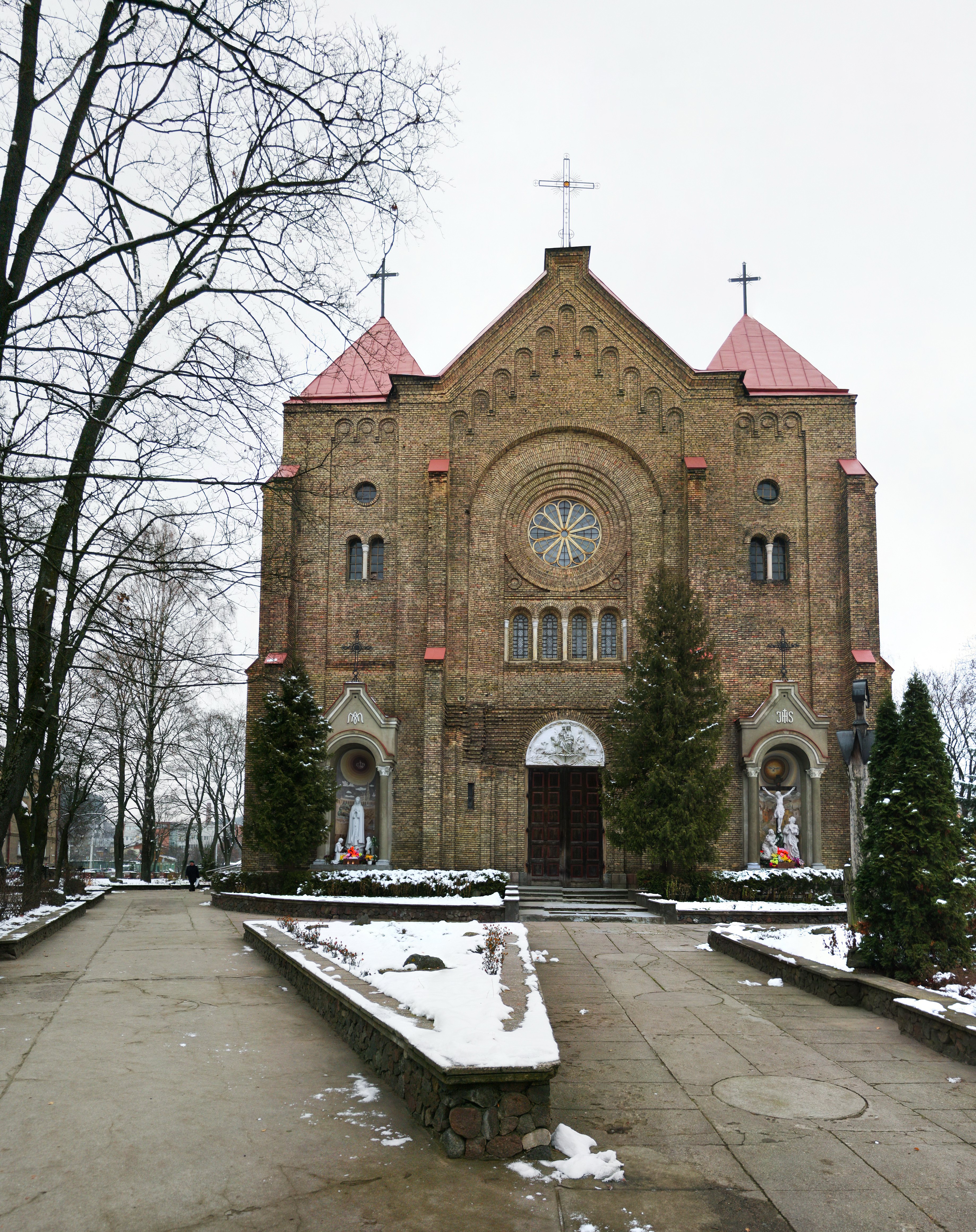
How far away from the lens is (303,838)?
76.7 feet

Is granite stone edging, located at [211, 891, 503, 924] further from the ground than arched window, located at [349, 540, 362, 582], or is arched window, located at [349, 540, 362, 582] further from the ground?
arched window, located at [349, 540, 362, 582]

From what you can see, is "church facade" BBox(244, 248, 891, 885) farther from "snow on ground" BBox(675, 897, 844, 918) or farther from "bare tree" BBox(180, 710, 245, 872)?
"bare tree" BBox(180, 710, 245, 872)

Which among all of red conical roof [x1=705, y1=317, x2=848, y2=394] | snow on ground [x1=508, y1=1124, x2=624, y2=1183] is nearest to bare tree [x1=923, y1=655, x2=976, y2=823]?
red conical roof [x1=705, y1=317, x2=848, y2=394]

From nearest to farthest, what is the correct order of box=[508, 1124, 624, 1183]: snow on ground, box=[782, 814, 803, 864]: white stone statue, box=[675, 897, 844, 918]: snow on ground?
box=[508, 1124, 624, 1183]: snow on ground < box=[675, 897, 844, 918]: snow on ground < box=[782, 814, 803, 864]: white stone statue

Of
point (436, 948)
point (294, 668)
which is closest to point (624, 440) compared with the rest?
point (294, 668)

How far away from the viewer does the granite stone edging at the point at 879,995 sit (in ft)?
24.5

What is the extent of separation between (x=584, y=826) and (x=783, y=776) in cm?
508

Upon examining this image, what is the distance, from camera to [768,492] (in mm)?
27047

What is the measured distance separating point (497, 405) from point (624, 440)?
3457 mm

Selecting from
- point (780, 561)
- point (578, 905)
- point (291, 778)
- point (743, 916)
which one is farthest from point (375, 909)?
point (780, 561)

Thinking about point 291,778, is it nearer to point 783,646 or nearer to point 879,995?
point 783,646

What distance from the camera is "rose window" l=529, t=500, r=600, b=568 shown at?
88.8 feet

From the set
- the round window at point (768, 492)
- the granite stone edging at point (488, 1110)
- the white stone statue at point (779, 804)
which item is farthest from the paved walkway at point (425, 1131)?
the round window at point (768, 492)

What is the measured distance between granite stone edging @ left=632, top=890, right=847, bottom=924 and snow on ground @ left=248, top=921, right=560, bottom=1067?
702cm
